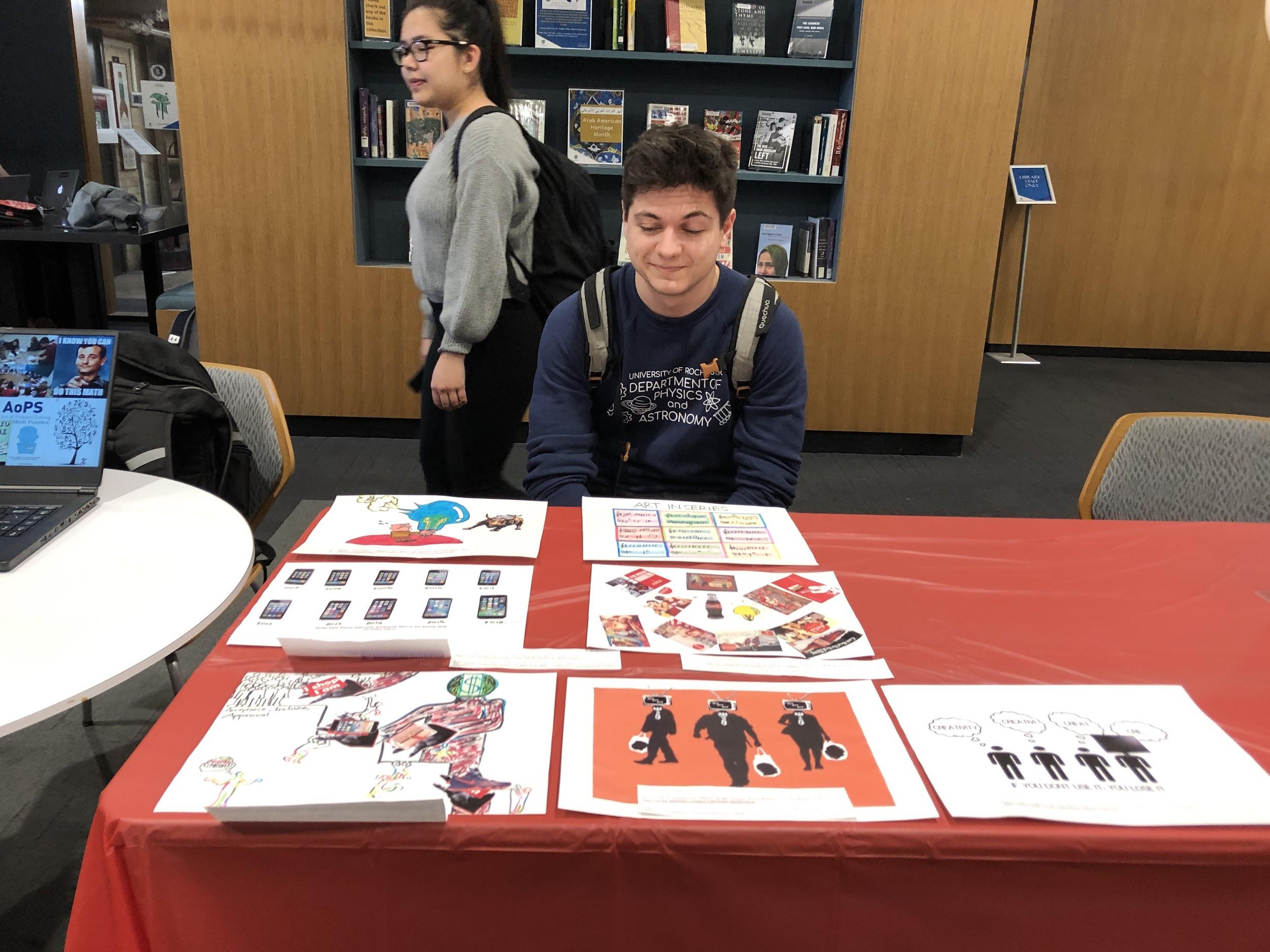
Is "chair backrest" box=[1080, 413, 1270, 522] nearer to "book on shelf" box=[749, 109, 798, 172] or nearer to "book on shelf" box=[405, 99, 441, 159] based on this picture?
"book on shelf" box=[749, 109, 798, 172]

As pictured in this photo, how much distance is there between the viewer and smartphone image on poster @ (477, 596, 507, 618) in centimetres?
106

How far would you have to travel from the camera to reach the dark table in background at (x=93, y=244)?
144 inches

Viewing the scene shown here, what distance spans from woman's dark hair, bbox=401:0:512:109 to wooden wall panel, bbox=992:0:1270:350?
4.62 metres

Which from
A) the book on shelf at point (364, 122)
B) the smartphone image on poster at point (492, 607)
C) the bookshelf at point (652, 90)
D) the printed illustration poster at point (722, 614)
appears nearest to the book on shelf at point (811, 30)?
the bookshelf at point (652, 90)

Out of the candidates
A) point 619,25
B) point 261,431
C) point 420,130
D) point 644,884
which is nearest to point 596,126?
point 619,25

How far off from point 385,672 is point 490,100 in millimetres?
1510

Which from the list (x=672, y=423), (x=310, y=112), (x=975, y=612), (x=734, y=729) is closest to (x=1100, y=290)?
(x=310, y=112)

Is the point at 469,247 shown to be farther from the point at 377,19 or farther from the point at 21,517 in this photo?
the point at 377,19

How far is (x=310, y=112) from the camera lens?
138 inches

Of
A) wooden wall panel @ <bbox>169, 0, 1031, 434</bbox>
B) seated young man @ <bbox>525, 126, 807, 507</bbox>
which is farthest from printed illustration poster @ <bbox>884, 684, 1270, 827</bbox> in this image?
wooden wall panel @ <bbox>169, 0, 1031, 434</bbox>

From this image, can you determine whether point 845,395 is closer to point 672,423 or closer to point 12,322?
point 672,423

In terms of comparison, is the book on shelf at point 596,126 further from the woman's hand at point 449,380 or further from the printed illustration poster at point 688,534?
the printed illustration poster at point 688,534

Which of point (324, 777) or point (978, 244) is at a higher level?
point (978, 244)

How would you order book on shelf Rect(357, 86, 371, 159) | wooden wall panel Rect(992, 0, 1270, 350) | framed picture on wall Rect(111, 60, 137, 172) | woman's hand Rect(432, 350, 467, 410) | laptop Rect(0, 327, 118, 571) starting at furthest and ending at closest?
framed picture on wall Rect(111, 60, 137, 172) < wooden wall panel Rect(992, 0, 1270, 350) < book on shelf Rect(357, 86, 371, 159) < woman's hand Rect(432, 350, 467, 410) < laptop Rect(0, 327, 118, 571)
